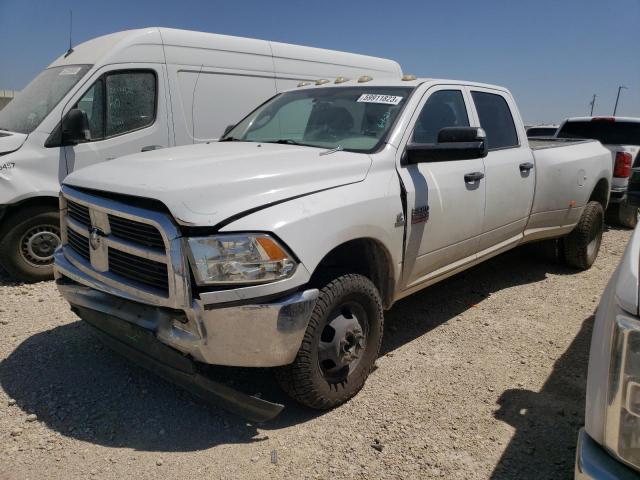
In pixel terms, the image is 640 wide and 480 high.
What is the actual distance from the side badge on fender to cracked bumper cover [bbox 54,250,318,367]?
103cm

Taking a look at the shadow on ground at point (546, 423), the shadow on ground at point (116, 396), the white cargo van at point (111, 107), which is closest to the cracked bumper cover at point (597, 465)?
the shadow on ground at point (546, 423)

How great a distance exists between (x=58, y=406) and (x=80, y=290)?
27.3 inches

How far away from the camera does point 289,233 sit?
8.02 ft

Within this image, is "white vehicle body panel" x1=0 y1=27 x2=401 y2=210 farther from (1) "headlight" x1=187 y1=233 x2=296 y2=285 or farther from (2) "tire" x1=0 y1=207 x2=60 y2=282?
(1) "headlight" x1=187 y1=233 x2=296 y2=285

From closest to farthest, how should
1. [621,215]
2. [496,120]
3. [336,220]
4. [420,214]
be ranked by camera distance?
[336,220] → [420,214] → [496,120] → [621,215]

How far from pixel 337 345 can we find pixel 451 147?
4.69 ft

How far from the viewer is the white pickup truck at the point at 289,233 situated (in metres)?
2.39

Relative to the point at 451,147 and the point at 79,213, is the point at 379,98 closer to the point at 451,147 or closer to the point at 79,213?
the point at 451,147

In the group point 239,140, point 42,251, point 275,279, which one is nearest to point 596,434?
point 275,279

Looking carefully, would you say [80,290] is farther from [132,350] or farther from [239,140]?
[239,140]

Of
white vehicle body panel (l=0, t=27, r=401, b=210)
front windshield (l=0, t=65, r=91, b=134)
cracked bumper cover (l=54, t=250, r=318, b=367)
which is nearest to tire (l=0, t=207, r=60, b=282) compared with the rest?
white vehicle body panel (l=0, t=27, r=401, b=210)

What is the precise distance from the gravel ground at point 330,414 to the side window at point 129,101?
226 cm

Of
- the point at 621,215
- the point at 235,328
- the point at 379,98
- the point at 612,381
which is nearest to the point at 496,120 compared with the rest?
the point at 379,98

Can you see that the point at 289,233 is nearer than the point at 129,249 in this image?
Yes
